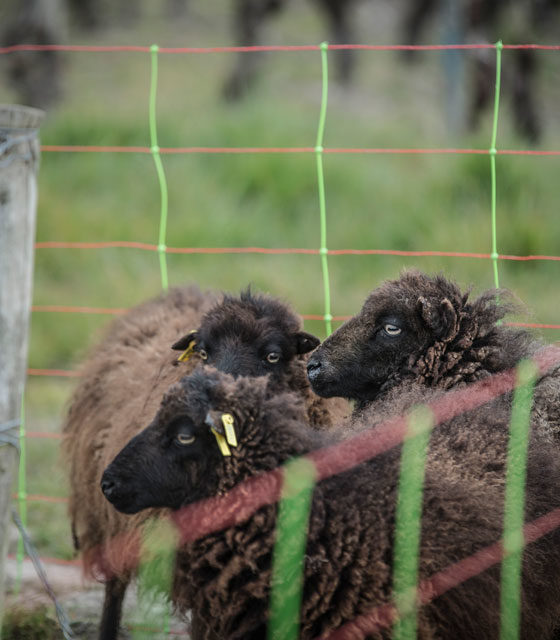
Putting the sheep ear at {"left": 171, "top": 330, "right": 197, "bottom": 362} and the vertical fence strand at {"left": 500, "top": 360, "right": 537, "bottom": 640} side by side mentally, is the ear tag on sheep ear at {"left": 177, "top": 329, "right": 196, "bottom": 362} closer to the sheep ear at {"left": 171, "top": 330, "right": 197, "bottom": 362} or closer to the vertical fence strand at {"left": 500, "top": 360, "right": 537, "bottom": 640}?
the sheep ear at {"left": 171, "top": 330, "right": 197, "bottom": 362}

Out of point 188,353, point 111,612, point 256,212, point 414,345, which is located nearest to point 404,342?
point 414,345

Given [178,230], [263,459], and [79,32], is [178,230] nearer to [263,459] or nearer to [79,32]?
[263,459]

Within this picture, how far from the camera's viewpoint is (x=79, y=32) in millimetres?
22625

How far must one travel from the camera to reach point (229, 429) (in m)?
3.03

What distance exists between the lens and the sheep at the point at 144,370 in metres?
4.12

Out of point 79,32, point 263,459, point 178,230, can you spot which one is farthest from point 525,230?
point 79,32

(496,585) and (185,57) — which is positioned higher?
(185,57)

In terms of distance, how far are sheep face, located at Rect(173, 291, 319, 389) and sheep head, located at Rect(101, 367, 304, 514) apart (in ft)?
2.61

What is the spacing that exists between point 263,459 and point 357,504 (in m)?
0.33

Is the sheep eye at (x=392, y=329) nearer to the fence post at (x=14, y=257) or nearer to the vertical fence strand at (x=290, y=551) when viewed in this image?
the vertical fence strand at (x=290, y=551)

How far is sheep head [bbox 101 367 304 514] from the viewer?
3.08m

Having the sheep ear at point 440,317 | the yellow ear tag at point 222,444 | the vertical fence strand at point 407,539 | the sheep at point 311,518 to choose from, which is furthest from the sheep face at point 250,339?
the vertical fence strand at point 407,539

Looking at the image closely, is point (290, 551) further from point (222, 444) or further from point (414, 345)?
point (414, 345)

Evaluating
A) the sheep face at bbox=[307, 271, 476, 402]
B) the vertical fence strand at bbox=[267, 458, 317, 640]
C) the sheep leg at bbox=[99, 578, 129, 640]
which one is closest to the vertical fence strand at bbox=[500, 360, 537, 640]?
the sheep face at bbox=[307, 271, 476, 402]
